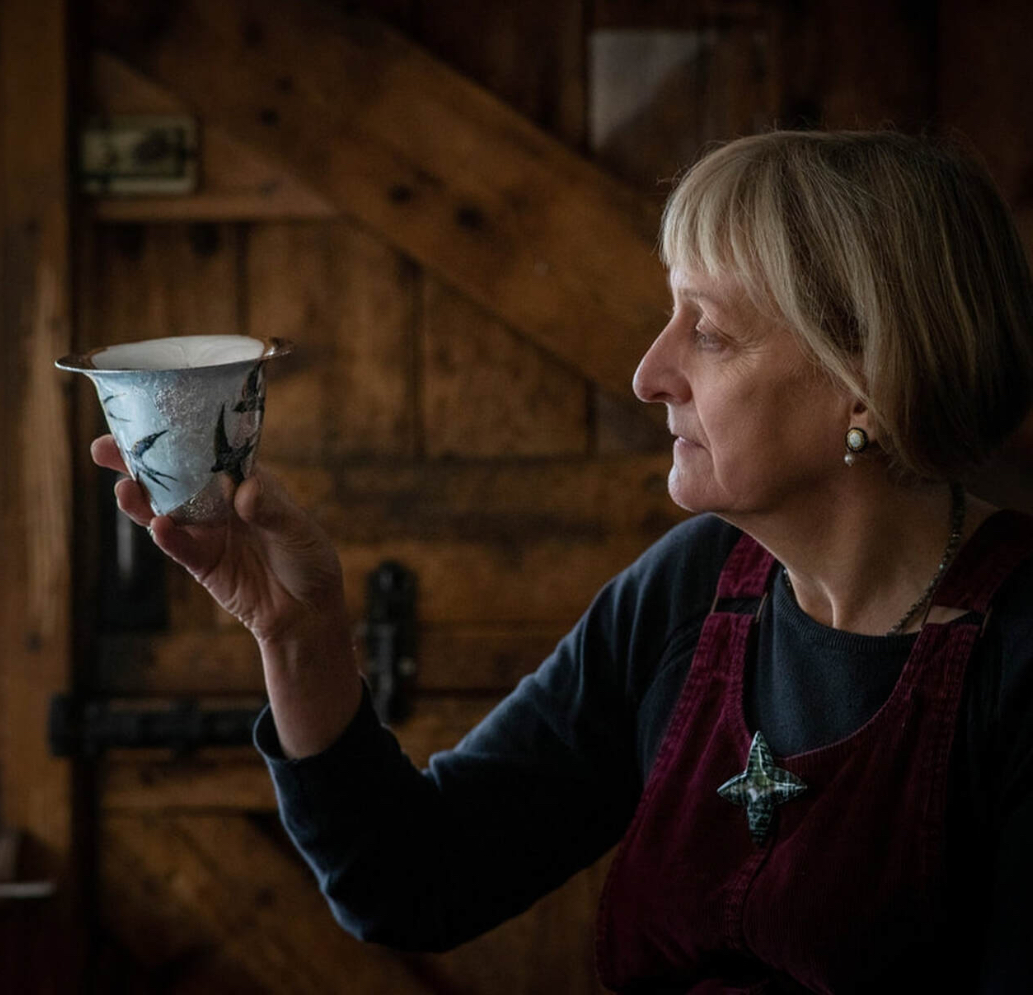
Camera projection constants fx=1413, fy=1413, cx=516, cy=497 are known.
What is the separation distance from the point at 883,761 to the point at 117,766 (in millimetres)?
1493

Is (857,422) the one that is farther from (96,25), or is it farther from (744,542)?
(96,25)

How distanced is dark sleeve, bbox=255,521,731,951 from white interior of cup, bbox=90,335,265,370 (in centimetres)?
36

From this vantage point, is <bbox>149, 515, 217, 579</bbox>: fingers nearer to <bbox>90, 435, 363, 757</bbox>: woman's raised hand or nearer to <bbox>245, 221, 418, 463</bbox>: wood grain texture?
<bbox>90, 435, 363, 757</bbox>: woman's raised hand

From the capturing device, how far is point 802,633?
127 centimetres

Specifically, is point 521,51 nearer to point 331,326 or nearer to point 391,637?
point 331,326

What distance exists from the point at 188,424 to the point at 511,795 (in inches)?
21.5

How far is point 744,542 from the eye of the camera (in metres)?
1.38

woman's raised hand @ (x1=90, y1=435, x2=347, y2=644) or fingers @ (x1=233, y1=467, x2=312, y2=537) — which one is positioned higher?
fingers @ (x1=233, y1=467, x2=312, y2=537)

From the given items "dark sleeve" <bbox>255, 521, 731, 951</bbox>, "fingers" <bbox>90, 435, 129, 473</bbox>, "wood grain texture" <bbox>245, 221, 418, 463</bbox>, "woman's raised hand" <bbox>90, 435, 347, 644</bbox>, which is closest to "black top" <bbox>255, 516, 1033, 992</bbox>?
"dark sleeve" <bbox>255, 521, 731, 951</bbox>

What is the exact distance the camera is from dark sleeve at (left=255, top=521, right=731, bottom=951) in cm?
132

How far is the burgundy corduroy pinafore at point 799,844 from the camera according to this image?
112cm

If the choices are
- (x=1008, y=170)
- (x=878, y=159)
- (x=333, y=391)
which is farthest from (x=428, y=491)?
(x=878, y=159)

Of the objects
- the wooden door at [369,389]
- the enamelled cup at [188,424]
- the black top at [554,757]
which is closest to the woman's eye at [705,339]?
the black top at [554,757]

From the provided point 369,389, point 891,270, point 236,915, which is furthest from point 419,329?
point 891,270
